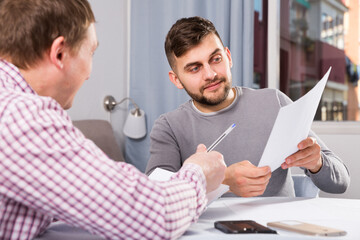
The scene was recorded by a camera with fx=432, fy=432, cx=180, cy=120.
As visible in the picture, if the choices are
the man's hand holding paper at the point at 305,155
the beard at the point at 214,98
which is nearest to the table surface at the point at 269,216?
the man's hand holding paper at the point at 305,155

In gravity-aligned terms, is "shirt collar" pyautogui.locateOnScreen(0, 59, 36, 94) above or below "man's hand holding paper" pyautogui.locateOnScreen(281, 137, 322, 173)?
above

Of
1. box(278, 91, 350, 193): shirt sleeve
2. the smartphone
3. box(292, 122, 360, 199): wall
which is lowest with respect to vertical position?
box(292, 122, 360, 199): wall

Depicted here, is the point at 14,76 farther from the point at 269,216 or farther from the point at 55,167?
the point at 269,216

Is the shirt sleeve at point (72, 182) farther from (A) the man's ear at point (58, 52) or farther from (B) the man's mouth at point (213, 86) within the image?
(B) the man's mouth at point (213, 86)

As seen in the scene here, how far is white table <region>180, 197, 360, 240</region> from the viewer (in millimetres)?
783

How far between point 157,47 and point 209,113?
1.39 m

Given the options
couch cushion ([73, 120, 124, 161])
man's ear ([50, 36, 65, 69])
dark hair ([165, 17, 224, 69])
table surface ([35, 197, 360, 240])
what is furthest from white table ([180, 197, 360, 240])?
couch cushion ([73, 120, 124, 161])

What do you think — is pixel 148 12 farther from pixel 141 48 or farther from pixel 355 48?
pixel 355 48

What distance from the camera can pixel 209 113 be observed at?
1675mm

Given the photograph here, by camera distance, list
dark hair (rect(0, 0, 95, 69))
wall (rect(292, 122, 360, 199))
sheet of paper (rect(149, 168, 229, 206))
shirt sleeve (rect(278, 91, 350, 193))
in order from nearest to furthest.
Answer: dark hair (rect(0, 0, 95, 69)) → sheet of paper (rect(149, 168, 229, 206)) → shirt sleeve (rect(278, 91, 350, 193)) → wall (rect(292, 122, 360, 199))

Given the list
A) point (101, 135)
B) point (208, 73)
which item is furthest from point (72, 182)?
point (101, 135)

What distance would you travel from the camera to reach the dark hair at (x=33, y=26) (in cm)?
72

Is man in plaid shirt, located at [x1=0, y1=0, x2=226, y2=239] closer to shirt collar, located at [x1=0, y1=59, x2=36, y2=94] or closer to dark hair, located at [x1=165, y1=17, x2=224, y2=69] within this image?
shirt collar, located at [x1=0, y1=59, x2=36, y2=94]

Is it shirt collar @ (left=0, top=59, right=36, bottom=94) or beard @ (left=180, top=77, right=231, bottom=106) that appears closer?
shirt collar @ (left=0, top=59, right=36, bottom=94)
